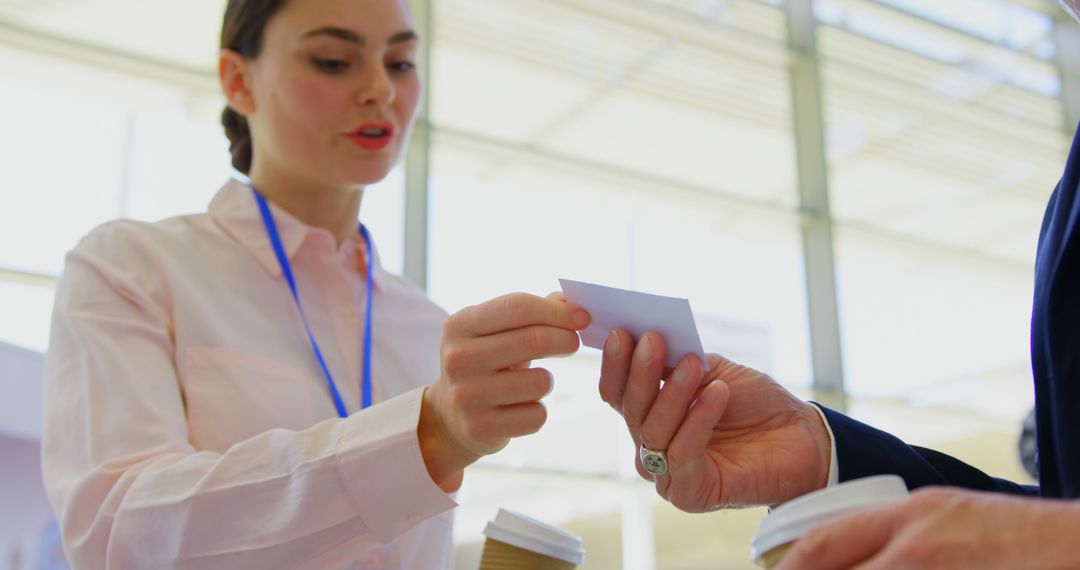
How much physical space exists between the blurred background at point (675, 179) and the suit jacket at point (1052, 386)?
3.22 m

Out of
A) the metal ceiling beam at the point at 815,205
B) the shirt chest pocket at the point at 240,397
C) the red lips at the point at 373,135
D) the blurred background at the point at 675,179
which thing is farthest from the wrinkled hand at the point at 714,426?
the metal ceiling beam at the point at 815,205

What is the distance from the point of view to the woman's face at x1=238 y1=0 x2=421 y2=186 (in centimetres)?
163

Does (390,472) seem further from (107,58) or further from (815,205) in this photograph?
(815,205)

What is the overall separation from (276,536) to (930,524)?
31.0 inches

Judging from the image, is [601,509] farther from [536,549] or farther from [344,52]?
[536,549]

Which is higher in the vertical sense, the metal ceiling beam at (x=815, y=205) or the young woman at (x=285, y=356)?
the metal ceiling beam at (x=815, y=205)

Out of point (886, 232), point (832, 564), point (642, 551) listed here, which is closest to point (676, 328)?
point (832, 564)

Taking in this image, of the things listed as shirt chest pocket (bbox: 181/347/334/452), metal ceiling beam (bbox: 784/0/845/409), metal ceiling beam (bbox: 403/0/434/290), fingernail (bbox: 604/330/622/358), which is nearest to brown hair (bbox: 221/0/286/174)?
shirt chest pocket (bbox: 181/347/334/452)

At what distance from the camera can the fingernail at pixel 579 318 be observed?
1.03 metres

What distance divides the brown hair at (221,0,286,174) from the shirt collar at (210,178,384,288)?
0.69 feet

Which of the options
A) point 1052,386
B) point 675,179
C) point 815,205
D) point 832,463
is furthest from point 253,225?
point 815,205

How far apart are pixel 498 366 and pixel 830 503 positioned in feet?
1.61

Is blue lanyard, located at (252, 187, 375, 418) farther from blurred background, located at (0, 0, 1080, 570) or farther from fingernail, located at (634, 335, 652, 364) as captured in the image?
blurred background, located at (0, 0, 1080, 570)

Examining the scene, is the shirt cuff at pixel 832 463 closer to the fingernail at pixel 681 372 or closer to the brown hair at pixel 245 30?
the fingernail at pixel 681 372
